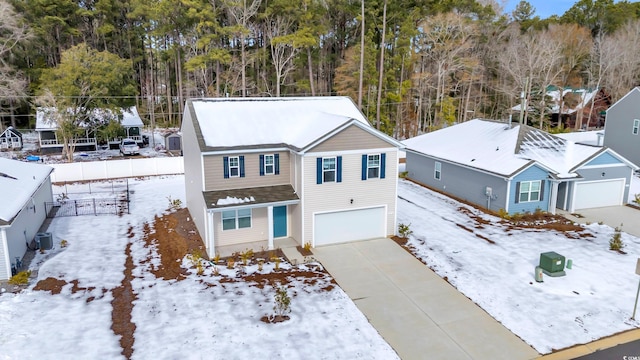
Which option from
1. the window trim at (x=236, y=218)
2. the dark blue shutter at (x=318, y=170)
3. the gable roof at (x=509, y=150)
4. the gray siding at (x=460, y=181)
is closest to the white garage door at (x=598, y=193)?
the gable roof at (x=509, y=150)

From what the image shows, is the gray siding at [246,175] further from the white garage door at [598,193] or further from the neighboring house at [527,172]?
the white garage door at [598,193]

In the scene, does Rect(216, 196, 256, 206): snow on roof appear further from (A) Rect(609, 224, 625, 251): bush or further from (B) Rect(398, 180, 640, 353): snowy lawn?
(A) Rect(609, 224, 625, 251): bush

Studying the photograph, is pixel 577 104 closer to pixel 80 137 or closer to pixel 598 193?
pixel 598 193

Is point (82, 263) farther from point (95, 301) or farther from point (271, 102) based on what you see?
point (271, 102)

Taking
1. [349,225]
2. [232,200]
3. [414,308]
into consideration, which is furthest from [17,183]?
[414,308]

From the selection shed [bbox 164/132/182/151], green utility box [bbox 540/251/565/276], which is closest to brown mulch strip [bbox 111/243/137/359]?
green utility box [bbox 540/251/565/276]

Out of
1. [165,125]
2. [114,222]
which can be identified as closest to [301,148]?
[114,222]
